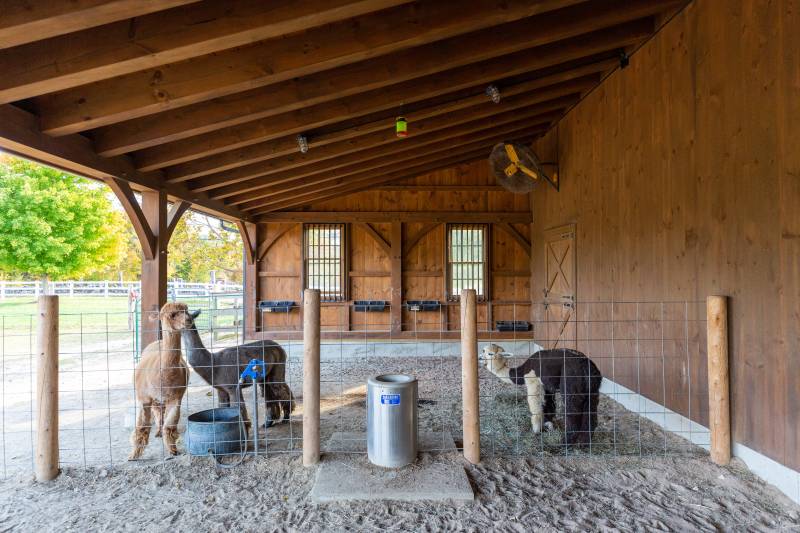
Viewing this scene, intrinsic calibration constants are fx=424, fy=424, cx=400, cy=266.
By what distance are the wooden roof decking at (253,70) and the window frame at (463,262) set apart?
374 cm

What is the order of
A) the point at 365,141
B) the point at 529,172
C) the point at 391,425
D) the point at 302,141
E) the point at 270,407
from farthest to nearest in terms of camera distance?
the point at 529,172, the point at 365,141, the point at 302,141, the point at 270,407, the point at 391,425

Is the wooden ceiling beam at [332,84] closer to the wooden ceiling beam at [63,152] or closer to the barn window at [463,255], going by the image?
the wooden ceiling beam at [63,152]

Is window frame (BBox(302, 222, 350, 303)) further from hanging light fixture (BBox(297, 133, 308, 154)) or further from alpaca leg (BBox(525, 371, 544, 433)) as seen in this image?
alpaca leg (BBox(525, 371, 544, 433))

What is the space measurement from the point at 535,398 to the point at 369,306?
18.5 feet

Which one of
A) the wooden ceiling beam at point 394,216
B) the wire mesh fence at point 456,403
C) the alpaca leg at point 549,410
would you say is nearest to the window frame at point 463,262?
the wooden ceiling beam at point 394,216

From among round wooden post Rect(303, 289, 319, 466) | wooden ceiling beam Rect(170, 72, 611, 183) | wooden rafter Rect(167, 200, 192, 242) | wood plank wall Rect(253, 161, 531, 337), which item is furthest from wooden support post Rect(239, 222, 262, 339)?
round wooden post Rect(303, 289, 319, 466)

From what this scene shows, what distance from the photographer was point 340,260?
967cm

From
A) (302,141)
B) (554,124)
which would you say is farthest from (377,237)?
(302,141)

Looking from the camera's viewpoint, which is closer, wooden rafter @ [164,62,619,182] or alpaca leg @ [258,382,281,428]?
alpaca leg @ [258,382,281,428]

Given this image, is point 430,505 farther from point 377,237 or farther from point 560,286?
point 377,237

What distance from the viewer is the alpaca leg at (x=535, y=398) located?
4171 millimetres

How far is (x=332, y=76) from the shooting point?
411 centimetres

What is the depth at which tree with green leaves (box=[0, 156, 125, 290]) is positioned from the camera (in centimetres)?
1483

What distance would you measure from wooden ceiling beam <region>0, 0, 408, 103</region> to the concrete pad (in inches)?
123
